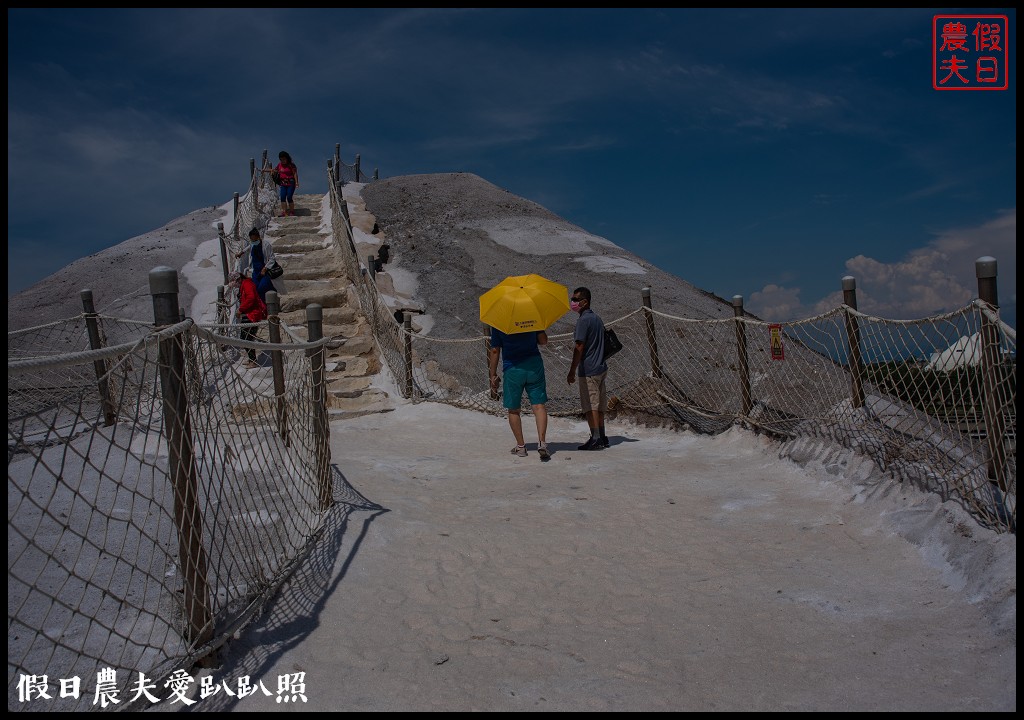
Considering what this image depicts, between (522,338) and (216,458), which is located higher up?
(522,338)

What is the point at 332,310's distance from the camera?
9.92m

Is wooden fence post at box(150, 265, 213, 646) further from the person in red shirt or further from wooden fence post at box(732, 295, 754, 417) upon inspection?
the person in red shirt

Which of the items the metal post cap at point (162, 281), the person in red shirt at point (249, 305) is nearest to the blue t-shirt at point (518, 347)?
the metal post cap at point (162, 281)

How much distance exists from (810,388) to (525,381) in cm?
296

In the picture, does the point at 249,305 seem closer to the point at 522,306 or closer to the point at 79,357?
the point at 522,306

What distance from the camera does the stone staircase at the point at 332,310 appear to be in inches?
331

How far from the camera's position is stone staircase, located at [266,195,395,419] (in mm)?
8406

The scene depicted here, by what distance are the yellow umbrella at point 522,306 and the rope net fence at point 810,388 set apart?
55.6 inches

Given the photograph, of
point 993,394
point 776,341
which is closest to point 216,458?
point 776,341

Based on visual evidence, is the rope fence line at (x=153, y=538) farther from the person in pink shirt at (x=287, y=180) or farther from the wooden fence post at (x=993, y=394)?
the person in pink shirt at (x=287, y=180)

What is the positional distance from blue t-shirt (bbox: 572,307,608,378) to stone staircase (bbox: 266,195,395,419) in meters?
2.42

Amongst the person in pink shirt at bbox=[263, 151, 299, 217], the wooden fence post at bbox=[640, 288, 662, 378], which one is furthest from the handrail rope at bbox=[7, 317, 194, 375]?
the person in pink shirt at bbox=[263, 151, 299, 217]

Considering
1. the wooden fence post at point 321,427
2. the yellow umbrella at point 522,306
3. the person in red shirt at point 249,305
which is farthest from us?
the person in red shirt at point 249,305

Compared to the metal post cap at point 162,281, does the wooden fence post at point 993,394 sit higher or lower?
lower
